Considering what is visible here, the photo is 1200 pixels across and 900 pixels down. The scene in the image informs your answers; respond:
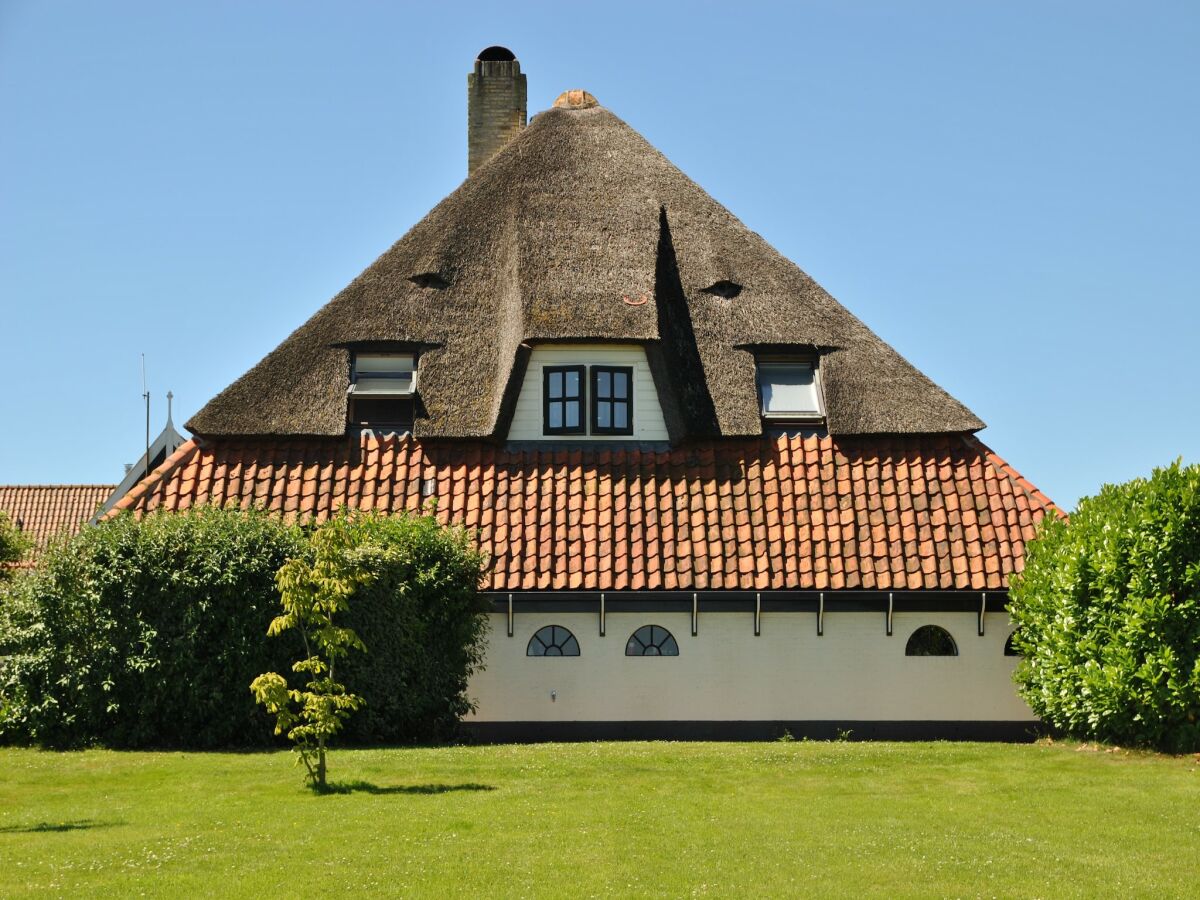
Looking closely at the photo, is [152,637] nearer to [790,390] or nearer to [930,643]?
[790,390]

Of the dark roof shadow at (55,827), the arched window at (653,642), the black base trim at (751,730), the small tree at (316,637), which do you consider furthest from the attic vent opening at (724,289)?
the dark roof shadow at (55,827)

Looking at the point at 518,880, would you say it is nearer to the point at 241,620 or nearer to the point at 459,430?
the point at 241,620

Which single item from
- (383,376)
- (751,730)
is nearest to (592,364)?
(383,376)

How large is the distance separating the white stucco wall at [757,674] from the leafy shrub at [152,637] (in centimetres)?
405

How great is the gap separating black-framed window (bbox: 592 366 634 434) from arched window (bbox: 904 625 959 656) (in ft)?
18.8

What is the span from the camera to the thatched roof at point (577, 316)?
81.6 feet

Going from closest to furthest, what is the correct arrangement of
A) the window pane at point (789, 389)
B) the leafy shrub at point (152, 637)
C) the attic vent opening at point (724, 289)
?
the leafy shrub at point (152, 637)
the window pane at point (789, 389)
the attic vent opening at point (724, 289)

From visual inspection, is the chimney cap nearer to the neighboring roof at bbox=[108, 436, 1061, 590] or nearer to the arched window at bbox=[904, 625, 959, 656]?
the neighboring roof at bbox=[108, 436, 1061, 590]

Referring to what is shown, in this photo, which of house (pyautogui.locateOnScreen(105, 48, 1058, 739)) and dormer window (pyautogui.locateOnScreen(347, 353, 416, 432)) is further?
dormer window (pyautogui.locateOnScreen(347, 353, 416, 432))

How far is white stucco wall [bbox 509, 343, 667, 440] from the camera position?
25.2 metres

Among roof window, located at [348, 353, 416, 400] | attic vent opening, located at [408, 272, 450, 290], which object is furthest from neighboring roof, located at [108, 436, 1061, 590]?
attic vent opening, located at [408, 272, 450, 290]

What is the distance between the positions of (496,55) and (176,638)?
57.2ft

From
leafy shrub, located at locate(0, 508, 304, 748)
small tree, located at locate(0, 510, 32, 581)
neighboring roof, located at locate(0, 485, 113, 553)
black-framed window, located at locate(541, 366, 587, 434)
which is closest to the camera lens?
leafy shrub, located at locate(0, 508, 304, 748)

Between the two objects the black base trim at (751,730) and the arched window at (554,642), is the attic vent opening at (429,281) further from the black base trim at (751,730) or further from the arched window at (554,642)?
the black base trim at (751,730)
